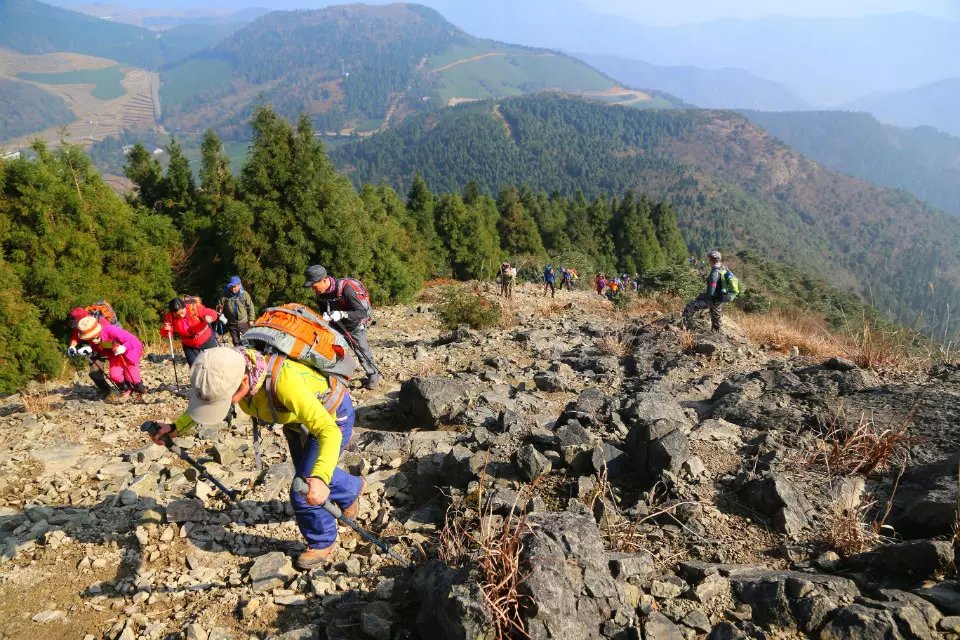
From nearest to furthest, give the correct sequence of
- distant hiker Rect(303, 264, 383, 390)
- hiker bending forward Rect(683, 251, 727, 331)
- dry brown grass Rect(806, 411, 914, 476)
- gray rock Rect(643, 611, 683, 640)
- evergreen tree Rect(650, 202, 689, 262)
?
1. gray rock Rect(643, 611, 683, 640)
2. dry brown grass Rect(806, 411, 914, 476)
3. distant hiker Rect(303, 264, 383, 390)
4. hiker bending forward Rect(683, 251, 727, 331)
5. evergreen tree Rect(650, 202, 689, 262)

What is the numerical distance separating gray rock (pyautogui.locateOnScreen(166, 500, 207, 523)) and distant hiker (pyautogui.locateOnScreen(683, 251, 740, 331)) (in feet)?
27.3

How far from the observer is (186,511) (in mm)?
4527

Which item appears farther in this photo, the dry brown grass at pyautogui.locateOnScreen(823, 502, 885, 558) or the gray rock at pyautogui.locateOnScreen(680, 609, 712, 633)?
the dry brown grass at pyautogui.locateOnScreen(823, 502, 885, 558)

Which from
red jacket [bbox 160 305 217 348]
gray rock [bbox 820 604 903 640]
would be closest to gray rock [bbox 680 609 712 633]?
gray rock [bbox 820 604 903 640]

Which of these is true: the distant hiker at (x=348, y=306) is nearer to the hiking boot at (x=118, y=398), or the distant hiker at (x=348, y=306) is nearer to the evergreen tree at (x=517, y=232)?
the hiking boot at (x=118, y=398)

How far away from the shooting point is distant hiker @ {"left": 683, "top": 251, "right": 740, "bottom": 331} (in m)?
9.23

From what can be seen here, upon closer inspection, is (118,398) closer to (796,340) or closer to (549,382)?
(549,382)

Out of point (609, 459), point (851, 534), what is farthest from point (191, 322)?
point (851, 534)

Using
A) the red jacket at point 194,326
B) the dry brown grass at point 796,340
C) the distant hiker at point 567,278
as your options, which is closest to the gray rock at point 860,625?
the dry brown grass at point 796,340

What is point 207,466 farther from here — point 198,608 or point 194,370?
point 194,370

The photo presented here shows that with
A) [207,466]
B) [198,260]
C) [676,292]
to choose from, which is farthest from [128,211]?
[676,292]

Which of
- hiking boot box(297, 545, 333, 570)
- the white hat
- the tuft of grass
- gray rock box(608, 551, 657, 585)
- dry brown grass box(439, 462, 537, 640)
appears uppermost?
the white hat

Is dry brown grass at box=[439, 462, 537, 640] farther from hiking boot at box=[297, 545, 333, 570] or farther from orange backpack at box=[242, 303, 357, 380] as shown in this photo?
orange backpack at box=[242, 303, 357, 380]

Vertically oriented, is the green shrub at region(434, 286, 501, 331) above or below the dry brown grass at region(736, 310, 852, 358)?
below
